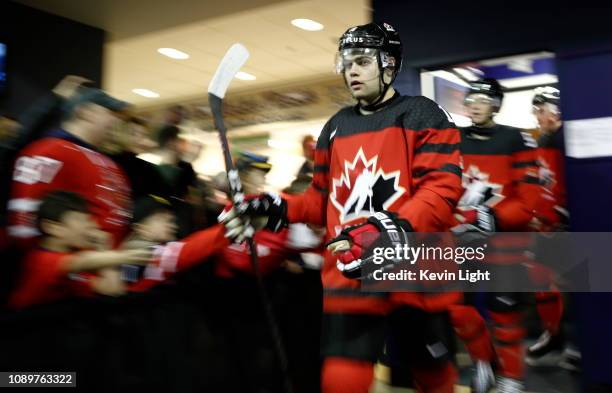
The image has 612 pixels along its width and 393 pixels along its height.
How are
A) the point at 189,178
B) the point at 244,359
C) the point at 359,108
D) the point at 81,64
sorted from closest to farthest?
the point at 359,108
the point at 244,359
the point at 189,178
the point at 81,64

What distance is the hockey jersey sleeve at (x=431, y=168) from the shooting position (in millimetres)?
1662

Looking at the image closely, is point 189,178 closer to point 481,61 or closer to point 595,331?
point 481,61

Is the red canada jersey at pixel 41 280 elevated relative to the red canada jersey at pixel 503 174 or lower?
lower

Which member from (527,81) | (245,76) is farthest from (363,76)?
(245,76)

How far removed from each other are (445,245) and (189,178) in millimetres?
2045

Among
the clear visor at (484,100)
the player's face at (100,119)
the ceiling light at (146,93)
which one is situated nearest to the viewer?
the player's face at (100,119)

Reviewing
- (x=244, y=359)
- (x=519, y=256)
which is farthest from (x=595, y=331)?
(x=244, y=359)

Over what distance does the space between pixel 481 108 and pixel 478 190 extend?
529mm

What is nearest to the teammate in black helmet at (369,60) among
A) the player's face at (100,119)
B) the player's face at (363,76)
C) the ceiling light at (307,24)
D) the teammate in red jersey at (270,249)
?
the player's face at (363,76)

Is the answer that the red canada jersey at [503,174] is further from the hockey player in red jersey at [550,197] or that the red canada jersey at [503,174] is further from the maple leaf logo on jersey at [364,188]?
the maple leaf logo on jersey at [364,188]

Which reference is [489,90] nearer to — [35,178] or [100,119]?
[100,119]

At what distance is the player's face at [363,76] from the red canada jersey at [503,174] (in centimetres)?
107

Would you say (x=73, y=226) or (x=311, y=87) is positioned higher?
(x=311, y=87)

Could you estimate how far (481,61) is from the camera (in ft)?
11.9
